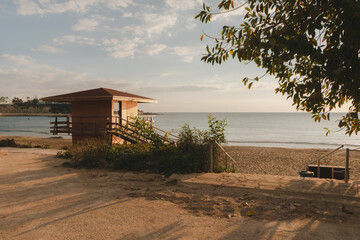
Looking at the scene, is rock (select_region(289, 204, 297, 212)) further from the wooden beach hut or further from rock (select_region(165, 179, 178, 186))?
the wooden beach hut

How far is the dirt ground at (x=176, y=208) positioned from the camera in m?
3.81

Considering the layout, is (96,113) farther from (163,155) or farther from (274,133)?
(274,133)

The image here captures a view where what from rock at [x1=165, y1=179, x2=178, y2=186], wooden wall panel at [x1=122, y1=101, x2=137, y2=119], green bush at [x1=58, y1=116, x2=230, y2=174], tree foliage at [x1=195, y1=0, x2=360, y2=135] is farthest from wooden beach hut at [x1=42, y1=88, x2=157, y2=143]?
tree foliage at [x1=195, y1=0, x2=360, y2=135]

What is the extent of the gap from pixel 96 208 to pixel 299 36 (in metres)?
5.39

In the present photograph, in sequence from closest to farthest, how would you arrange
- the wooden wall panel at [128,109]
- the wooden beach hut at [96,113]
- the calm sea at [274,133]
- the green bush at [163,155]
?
the green bush at [163,155]
the wooden beach hut at [96,113]
the wooden wall panel at [128,109]
the calm sea at [274,133]

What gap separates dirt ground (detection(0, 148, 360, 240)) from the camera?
3812mm

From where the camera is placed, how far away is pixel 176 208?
486 centimetres

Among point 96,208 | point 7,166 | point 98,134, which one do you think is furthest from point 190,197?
point 98,134

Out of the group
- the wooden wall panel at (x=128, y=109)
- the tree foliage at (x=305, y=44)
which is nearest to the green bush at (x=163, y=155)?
the tree foliage at (x=305, y=44)

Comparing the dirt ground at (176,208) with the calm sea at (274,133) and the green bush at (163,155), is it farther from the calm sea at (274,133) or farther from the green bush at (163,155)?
the calm sea at (274,133)

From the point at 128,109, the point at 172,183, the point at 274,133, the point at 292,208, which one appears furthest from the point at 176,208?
the point at 274,133

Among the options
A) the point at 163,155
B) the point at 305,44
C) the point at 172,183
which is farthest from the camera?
the point at 163,155

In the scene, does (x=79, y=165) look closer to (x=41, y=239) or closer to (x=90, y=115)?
(x=41, y=239)

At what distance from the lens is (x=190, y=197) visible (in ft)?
18.1
